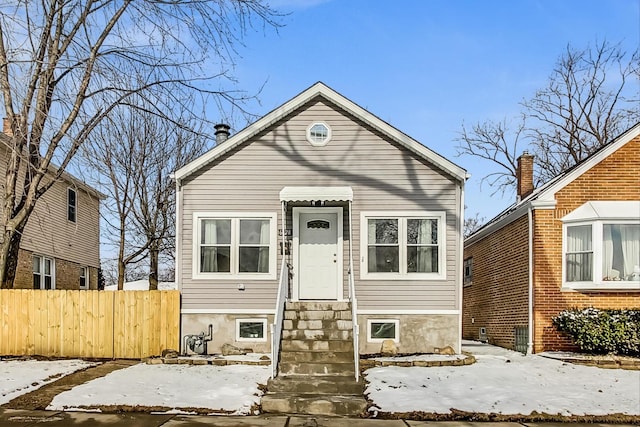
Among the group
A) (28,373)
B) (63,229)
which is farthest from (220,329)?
(63,229)

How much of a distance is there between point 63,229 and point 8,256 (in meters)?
7.83

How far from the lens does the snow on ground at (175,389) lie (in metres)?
8.80

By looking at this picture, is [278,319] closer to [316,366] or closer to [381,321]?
[316,366]

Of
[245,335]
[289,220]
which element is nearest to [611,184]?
[289,220]

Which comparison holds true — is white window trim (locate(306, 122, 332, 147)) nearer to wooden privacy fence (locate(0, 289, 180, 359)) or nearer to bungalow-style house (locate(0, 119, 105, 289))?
wooden privacy fence (locate(0, 289, 180, 359))

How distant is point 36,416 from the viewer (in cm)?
808

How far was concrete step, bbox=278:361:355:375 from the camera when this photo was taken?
407 inches

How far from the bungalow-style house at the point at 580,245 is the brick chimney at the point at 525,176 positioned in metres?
2.99

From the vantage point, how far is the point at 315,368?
10.4m

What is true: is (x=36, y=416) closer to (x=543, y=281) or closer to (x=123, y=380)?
(x=123, y=380)

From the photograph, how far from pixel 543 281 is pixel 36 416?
35.0 feet

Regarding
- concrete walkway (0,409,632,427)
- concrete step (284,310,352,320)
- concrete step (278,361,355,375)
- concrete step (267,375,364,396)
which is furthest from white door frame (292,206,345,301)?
concrete walkway (0,409,632,427)

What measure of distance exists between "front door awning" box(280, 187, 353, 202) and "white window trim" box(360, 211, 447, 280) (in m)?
0.92

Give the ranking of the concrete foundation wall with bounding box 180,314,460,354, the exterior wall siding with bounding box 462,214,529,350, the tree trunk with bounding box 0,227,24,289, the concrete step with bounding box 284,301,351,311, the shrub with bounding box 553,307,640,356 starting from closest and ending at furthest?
the concrete step with bounding box 284,301,351,311
the shrub with bounding box 553,307,640,356
the concrete foundation wall with bounding box 180,314,460,354
the tree trunk with bounding box 0,227,24,289
the exterior wall siding with bounding box 462,214,529,350
